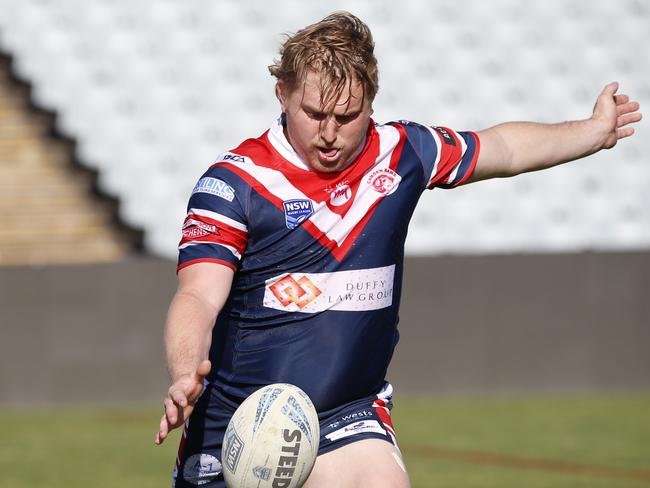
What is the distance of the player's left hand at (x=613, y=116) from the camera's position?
4.52m

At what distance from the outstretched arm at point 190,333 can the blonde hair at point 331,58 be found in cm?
67

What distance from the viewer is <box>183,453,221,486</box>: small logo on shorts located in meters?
3.96

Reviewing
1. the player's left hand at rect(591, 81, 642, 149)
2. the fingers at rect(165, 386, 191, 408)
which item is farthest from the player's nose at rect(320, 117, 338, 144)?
the player's left hand at rect(591, 81, 642, 149)

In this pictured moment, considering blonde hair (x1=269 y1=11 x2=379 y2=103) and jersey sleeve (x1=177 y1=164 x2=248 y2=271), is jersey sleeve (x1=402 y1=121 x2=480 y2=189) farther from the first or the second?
jersey sleeve (x1=177 y1=164 x2=248 y2=271)

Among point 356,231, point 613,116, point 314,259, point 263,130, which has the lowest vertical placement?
point 314,259

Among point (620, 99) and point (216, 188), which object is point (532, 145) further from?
point (216, 188)

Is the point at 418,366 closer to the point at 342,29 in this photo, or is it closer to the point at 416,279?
Answer: the point at 416,279

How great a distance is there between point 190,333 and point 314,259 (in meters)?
0.60

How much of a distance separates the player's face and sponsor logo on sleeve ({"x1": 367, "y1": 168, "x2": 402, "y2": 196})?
0.15 meters

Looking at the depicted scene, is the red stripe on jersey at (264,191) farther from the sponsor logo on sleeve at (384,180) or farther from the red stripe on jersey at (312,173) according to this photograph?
the sponsor logo on sleeve at (384,180)

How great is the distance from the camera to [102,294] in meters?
10.9

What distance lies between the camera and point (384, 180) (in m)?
4.04

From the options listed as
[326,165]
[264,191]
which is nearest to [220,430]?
[264,191]

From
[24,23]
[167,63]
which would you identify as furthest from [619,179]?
[24,23]
